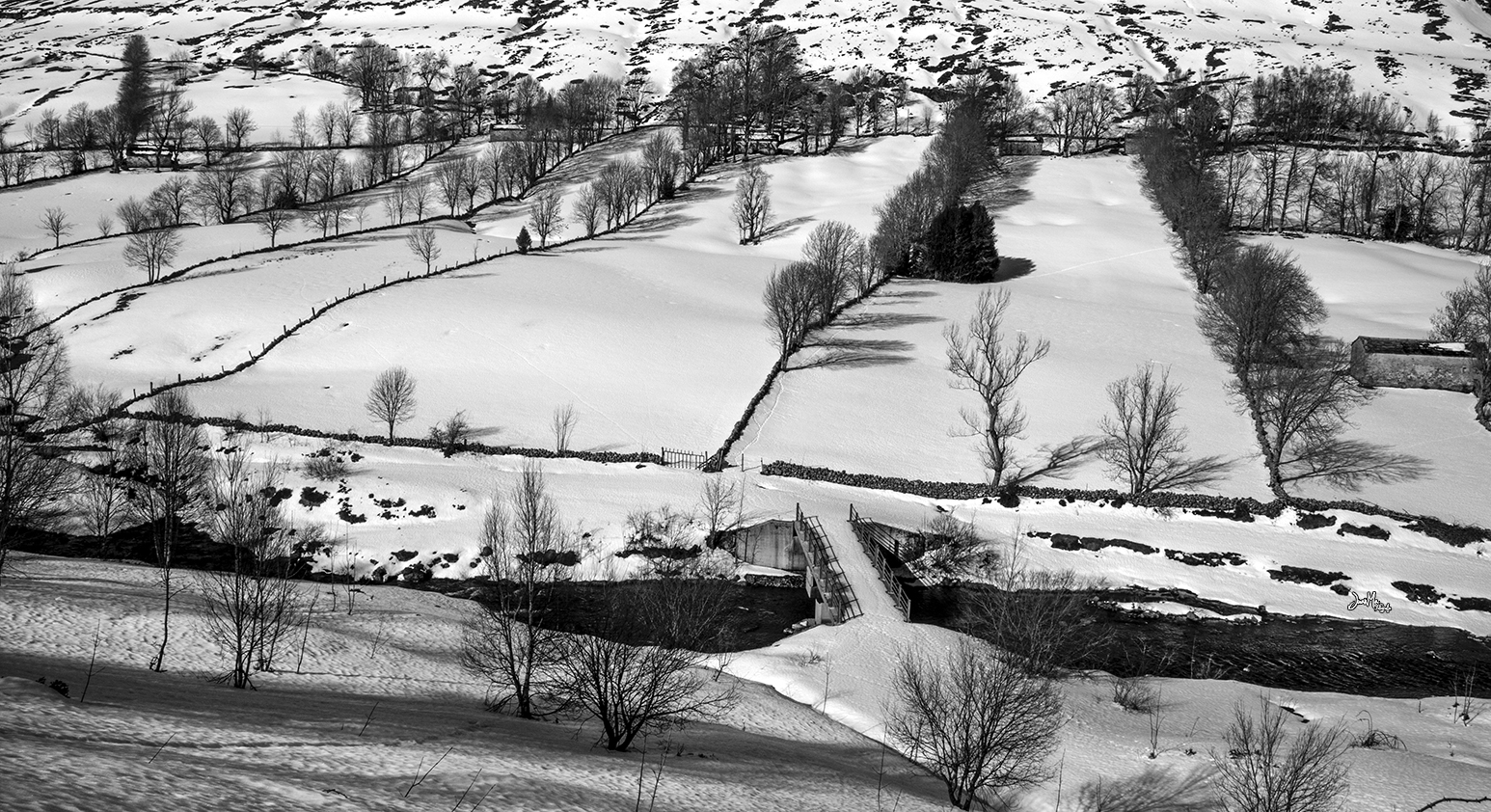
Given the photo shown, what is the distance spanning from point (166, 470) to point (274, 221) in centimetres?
5880

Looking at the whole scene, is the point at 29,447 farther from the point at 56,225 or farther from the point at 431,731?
the point at 56,225

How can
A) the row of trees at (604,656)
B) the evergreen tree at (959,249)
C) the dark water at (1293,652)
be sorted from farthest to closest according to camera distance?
the evergreen tree at (959,249) → the dark water at (1293,652) → the row of trees at (604,656)

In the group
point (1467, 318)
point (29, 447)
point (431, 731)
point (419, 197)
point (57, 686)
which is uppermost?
point (419, 197)

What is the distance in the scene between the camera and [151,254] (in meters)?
69.8

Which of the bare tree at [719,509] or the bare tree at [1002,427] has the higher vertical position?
the bare tree at [1002,427]

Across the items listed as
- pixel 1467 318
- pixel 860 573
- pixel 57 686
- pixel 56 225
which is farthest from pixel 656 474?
pixel 56 225

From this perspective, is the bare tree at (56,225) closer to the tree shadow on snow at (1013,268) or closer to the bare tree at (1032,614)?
the tree shadow on snow at (1013,268)

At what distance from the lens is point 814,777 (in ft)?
62.4

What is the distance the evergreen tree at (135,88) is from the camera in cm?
11644

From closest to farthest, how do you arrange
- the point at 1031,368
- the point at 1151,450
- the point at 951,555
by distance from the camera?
the point at 951,555, the point at 1151,450, the point at 1031,368

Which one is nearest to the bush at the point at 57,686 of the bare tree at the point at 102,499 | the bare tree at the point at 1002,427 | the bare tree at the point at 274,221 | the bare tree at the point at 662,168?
the bare tree at the point at 102,499

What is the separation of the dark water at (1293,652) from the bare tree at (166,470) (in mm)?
27124

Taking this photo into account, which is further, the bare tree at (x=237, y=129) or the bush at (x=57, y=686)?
the bare tree at (x=237, y=129)

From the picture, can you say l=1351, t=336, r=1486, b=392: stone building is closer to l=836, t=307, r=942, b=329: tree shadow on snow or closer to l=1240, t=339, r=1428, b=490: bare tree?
l=1240, t=339, r=1428, b=490: bare tree
